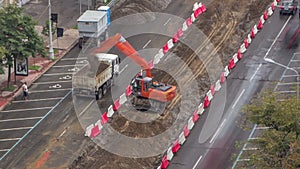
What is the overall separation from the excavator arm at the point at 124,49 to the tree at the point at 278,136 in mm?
18411

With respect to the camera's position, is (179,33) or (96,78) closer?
(96,78)

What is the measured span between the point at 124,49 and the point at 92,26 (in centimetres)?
925

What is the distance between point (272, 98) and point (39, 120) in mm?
23223

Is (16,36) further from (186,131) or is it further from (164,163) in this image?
(164,163)

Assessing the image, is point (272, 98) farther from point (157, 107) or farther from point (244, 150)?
point (157, 107)

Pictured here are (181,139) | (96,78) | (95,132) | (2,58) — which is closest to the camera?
(181,139)

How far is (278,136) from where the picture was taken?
45219 mm

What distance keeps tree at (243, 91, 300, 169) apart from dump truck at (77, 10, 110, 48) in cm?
3053

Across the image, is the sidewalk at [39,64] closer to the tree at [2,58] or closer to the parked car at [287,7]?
the tree at [2,58]

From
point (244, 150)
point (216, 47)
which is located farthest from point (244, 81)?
point (244, 150)

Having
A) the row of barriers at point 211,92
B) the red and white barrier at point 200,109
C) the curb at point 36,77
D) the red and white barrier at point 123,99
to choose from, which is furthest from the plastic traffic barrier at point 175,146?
the curb at point 36,77

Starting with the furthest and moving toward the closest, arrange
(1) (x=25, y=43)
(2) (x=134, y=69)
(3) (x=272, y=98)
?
(2) (x=134, y=69) < (1) (x=25, y=43) < (3) (x=272, y=98)

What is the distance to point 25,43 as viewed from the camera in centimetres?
6625

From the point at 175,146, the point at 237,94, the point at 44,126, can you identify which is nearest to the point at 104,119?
the point at 44,126
